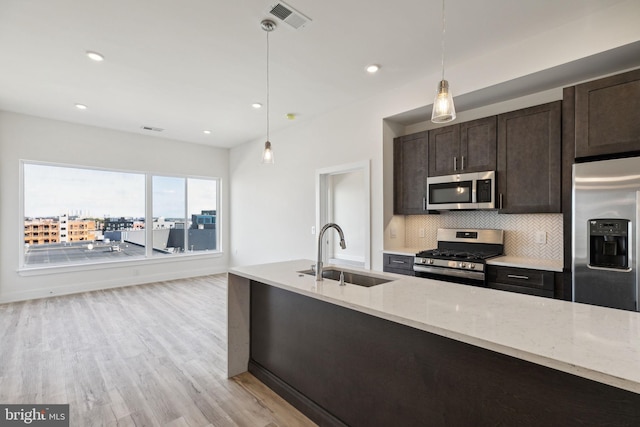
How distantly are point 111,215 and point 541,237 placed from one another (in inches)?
267

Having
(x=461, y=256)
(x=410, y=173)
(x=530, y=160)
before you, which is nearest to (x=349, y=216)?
(x=410, y=173)

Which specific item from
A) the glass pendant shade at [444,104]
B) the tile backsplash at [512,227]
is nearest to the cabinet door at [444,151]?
the tile backsplash at [512,227]

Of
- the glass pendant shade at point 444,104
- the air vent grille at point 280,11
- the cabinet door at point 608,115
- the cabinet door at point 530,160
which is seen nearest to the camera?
the glass pendant shade at point 444,104

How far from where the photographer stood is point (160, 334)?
3.52 meters

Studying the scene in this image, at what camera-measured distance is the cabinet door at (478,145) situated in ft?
10.5

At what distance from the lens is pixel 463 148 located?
3.43m

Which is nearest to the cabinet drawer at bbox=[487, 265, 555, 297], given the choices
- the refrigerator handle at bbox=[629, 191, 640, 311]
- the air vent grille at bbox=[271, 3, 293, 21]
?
the refrigerator handle at bbox=[629, 191, 640, 311]

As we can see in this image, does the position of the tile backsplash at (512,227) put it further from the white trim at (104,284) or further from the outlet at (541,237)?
the white trim at (104,284)

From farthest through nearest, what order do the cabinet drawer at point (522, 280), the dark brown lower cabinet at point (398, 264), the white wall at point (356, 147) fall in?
the dark brown lower cabinet at point (398, 264) < the cabinet drawer at point (522, 280) < the white wall at point (356, 147)

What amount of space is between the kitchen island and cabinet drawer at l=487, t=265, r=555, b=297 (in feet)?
4.51

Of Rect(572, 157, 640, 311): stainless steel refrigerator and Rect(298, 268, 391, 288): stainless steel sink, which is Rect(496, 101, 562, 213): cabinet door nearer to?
Rect(572, 157, 640, 311): stainless steel refrigerator

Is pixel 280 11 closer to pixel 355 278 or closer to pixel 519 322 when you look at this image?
pixel 355 278

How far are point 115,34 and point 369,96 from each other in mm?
2837

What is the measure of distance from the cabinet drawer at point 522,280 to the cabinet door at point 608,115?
41.7 inches
